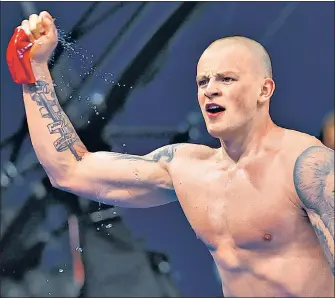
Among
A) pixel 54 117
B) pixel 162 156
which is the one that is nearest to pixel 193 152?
pixel 162 156

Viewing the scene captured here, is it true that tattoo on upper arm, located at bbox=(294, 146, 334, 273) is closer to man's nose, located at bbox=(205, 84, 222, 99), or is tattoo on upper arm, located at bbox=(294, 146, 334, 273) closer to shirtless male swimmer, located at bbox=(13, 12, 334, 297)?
shirtless male swimmer, located at bbox=(13, 12, 334, 297)

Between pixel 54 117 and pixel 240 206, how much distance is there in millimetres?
399

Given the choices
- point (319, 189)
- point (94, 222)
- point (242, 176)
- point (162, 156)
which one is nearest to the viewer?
point (319, 189)

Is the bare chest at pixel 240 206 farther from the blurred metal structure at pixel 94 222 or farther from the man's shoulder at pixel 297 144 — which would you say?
the blurred metal structure at pixel 94 222

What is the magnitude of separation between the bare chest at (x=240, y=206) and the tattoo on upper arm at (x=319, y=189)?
0.12 ft

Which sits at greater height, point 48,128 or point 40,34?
point 40,34

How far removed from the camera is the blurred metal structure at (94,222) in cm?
167

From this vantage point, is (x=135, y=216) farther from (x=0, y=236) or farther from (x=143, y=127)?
(x=0, y=236)

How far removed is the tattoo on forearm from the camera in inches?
46.3

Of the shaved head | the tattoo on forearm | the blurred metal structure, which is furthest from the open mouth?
the blurred metal structure

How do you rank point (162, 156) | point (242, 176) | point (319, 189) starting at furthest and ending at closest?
point (162, 156)
point (242, 176)
point (319, 189)

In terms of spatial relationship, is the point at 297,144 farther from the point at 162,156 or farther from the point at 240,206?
the point at 162,156

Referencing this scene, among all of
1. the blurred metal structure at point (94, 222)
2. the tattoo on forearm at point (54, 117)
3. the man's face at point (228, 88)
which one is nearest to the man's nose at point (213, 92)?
the man's face at point (228, 88)

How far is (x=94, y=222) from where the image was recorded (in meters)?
1.73
